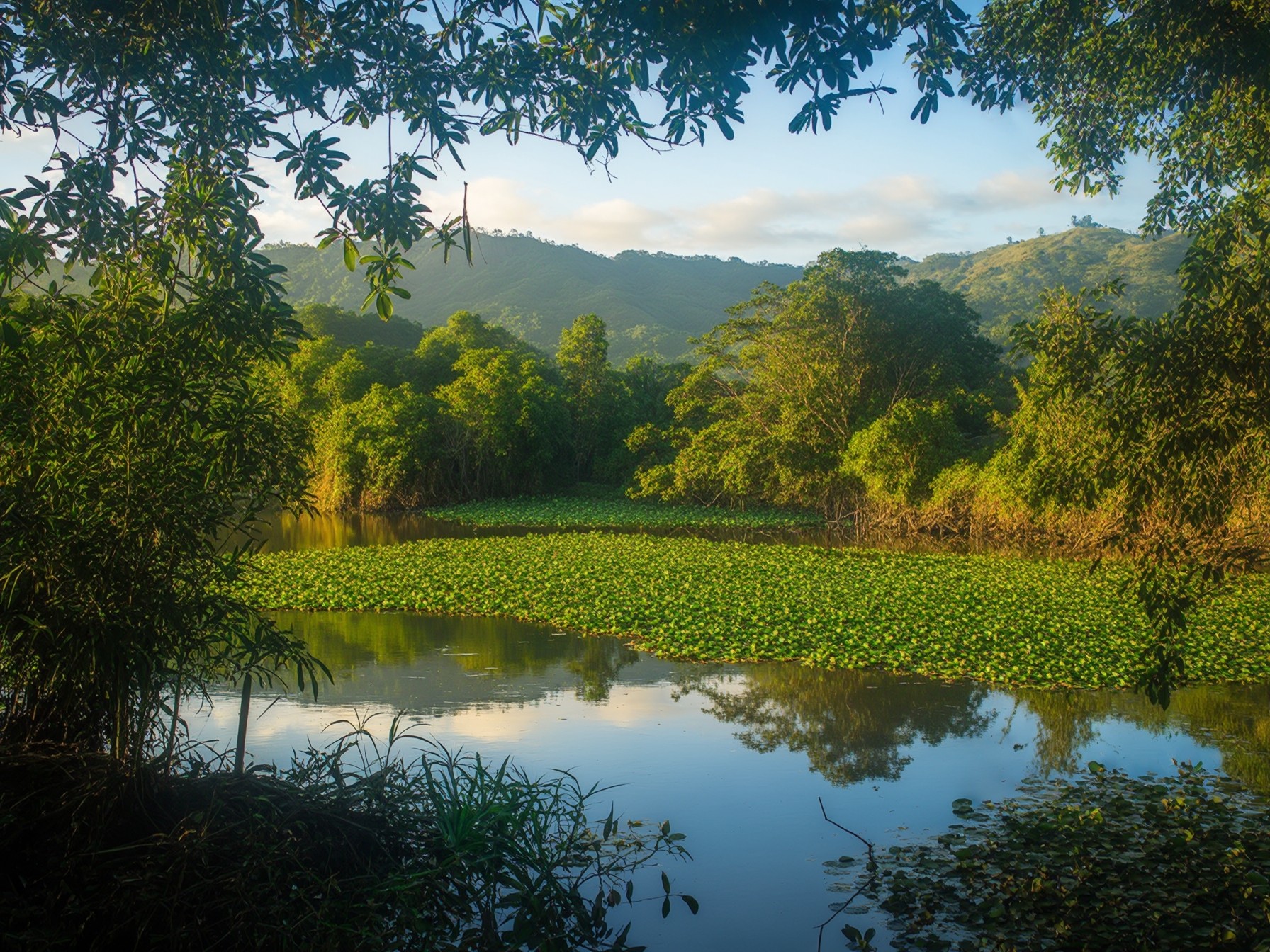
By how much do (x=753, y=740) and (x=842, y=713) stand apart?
3.79 ft

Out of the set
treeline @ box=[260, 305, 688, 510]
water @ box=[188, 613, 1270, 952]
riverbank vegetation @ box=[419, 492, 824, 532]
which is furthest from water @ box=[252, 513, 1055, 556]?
water @ box=[188, 613, 1270, 952]

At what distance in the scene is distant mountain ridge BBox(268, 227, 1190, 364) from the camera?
61.8 metres

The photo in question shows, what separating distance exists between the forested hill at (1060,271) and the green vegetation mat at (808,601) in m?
25.3

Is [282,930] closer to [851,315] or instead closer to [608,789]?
[608,789]

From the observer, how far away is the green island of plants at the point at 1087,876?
174 inches

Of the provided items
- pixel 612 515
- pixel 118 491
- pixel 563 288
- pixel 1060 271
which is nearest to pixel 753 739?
pixel 118 491

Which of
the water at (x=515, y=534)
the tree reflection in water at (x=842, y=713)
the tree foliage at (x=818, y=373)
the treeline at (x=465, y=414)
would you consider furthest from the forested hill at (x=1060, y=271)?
the tree reflection in water at (x=842, y=713)

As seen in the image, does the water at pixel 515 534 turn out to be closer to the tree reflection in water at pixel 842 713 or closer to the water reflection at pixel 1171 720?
the water reflection at pixel 1171 720

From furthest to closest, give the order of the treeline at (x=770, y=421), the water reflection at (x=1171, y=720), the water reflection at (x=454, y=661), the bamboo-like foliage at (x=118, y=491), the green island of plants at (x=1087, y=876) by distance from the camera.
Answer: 1. the treeline at (x=770, y=421)
2. the water reflection at (x=454, y=661)
3. the water reflection at (x=1171, y=720)
4. the green island of plants at (x=1087, y=876)
5. the bamboo-like foliage at (x=118, y=491)

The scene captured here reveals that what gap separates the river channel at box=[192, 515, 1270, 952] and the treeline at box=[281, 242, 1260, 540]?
12061mm

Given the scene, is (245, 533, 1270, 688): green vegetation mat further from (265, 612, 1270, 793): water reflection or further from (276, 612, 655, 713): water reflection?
(276, 612, 655, 713): water reflection

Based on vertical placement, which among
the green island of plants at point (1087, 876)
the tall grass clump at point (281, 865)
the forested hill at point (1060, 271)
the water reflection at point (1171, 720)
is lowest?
the water reflection at point (1171, 720)

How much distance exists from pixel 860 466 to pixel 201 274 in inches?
878

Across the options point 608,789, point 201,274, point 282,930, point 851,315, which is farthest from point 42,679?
point 851,315
